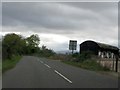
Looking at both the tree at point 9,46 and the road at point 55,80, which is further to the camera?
the tree at point 9,46

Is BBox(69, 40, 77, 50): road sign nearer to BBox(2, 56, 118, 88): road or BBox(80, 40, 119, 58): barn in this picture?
BBox(80, 40, 119, 58): barn

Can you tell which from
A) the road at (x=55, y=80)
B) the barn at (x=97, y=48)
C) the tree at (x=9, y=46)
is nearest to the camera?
the road at (x=55, y=80)

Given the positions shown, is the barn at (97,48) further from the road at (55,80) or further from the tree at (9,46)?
the road at (55,80)

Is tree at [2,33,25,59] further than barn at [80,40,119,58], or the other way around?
barn at [80,40,119,58]

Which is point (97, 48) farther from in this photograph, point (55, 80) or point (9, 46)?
point (55, 80)

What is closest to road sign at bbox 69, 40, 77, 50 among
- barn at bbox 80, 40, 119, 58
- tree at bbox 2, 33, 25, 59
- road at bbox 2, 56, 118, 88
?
tree at bbox 2, 33, 25, 59

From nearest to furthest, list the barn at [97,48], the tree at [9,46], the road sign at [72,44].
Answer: the tree at [9,46] < the road sign at [72,44] < the barn at [97,48]

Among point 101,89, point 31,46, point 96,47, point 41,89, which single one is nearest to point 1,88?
point 41,89

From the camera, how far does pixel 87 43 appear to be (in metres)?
80.1

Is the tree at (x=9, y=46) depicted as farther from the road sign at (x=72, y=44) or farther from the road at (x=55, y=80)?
the road at (x=55, y=80)

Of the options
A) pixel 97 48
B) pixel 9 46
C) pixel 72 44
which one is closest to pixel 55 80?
pixel 9 46

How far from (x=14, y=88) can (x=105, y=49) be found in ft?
222

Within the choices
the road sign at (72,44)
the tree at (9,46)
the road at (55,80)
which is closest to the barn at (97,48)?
the road sign at (72,44)

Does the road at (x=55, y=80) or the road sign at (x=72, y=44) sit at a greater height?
the road sign at (x=72, y=44)
